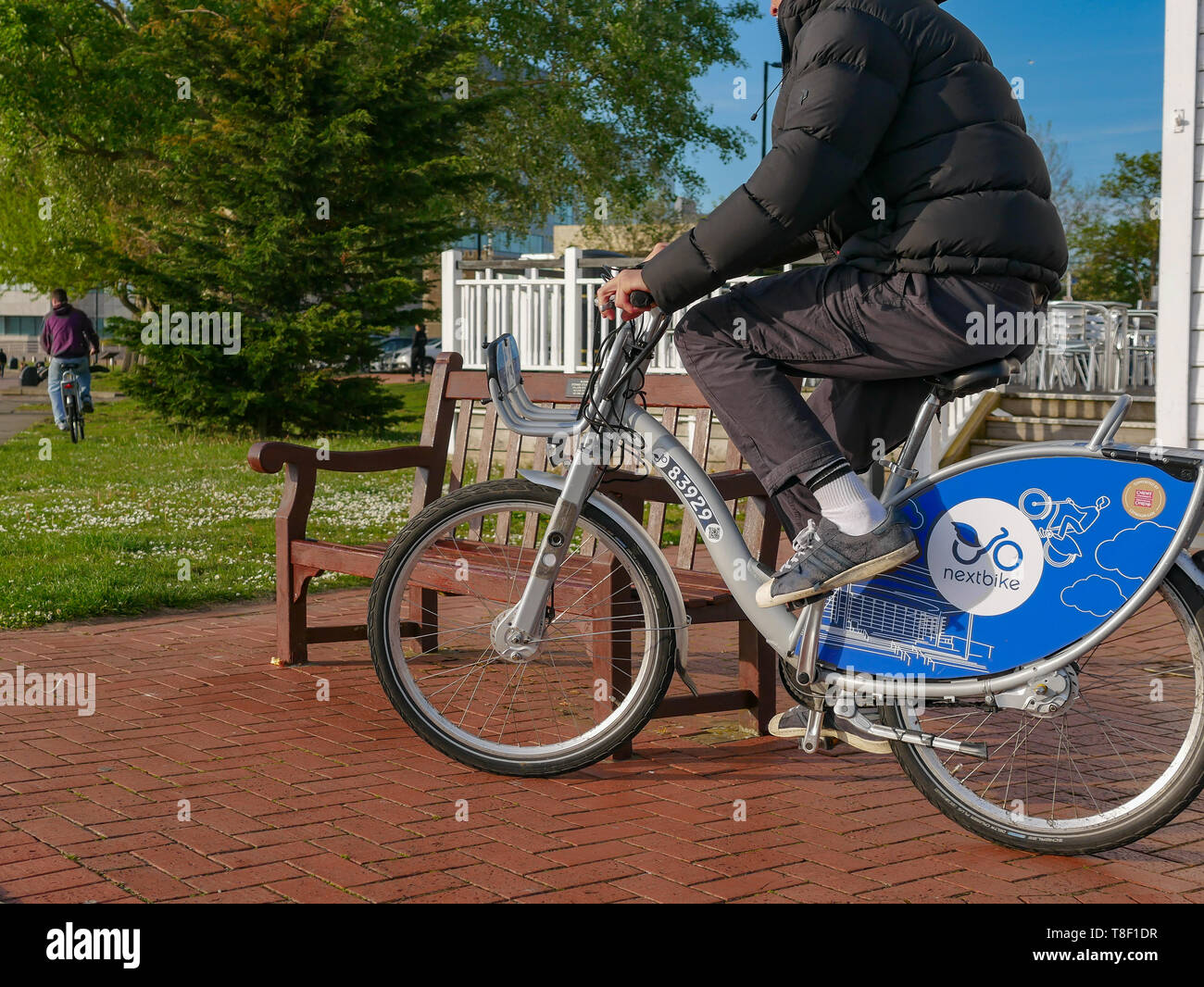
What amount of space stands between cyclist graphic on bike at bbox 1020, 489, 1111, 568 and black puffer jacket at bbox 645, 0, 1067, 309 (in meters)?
0.56

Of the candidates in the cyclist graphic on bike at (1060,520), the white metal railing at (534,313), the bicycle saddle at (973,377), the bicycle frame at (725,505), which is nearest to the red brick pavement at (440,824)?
the bicycle frame at (725,505)

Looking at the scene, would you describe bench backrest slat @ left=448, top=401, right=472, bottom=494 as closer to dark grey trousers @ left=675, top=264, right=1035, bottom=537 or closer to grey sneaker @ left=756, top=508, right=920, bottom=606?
dark grey trousers @ left=675, top=264, right=1035, bottom=537

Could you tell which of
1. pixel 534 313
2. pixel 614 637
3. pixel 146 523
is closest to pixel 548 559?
pixel 614 637

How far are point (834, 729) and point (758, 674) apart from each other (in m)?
0.95

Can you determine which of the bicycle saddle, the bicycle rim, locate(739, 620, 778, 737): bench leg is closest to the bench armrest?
the bicycle rim

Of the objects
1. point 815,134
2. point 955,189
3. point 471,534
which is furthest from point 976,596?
point 471,534

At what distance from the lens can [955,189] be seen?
10.9 ft

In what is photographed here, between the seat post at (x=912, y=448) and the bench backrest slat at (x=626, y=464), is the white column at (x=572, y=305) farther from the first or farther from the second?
the seat post at (x=912, y=448)

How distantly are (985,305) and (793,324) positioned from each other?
0.48 metres

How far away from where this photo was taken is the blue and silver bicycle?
335 centimetres

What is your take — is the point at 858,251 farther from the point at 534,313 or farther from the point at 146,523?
the point at 534,313

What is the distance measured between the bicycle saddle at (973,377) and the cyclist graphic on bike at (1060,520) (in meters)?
0.30

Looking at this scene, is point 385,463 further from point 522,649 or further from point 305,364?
point 305,364

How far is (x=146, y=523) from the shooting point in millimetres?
9797
